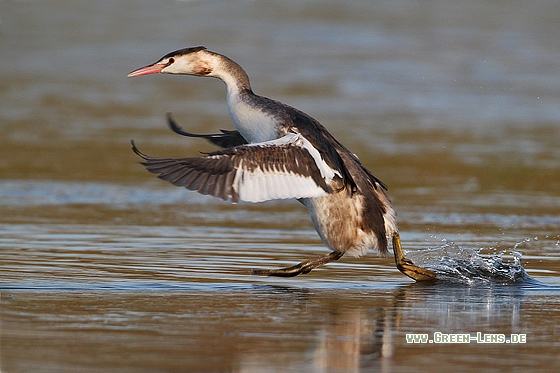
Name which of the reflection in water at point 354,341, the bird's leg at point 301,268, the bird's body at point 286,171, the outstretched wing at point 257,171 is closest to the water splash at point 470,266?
the bird's body at point 286,171

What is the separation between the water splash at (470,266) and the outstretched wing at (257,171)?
3.88 feet

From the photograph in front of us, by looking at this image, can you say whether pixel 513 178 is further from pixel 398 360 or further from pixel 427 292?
pixel 398 360

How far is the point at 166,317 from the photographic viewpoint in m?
5.46

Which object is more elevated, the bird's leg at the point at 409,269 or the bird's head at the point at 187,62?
the bird's head at the point at 187,62

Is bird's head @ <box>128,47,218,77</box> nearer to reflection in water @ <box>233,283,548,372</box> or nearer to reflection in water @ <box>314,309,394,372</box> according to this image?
reflection in water @ <box>233,283,548,372</box>

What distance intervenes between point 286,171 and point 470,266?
5.29 ft

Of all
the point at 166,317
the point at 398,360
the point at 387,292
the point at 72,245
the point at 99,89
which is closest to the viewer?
the point at 398,360

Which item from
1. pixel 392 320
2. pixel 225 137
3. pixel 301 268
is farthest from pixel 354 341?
pixel 225 137

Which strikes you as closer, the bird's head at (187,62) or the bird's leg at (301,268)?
the bird's leg at (301,268)

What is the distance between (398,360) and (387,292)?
1.79 m

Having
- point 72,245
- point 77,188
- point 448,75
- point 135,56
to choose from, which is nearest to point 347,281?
point 72,245

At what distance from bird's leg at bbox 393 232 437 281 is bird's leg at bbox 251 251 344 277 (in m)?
0.42

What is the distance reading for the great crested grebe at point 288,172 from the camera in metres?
6.36

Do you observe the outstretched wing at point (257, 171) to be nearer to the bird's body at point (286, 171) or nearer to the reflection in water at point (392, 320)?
the bird's body at point (286, 171)
